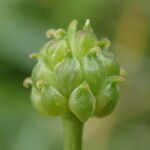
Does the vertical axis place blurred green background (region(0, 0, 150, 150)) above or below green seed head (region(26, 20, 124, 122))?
above

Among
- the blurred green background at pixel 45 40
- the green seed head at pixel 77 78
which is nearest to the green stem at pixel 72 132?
the green seed head at pixel 77 78

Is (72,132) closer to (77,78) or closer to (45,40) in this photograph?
(77,78)

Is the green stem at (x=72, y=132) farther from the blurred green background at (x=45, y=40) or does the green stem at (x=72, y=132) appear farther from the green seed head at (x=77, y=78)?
the blurred green background at (x=45, y=40)

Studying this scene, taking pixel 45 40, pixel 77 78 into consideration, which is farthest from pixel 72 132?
pixel 45 40

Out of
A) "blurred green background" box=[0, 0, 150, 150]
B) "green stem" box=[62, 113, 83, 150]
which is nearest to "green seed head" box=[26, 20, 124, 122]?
"green stem" box=[62, 113, 83, 150]

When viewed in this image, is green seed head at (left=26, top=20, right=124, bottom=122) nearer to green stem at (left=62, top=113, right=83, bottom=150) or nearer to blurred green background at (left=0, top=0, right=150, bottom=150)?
green stem at (left=62, top=113, right=83, bottom=150)
